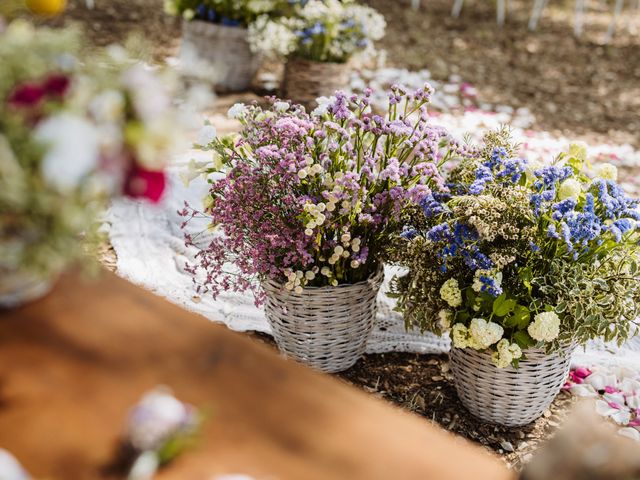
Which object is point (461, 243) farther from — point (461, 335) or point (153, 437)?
point (153, 437)

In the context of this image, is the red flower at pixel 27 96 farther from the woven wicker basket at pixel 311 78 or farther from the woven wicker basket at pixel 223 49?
the woven wicker basket at pixel 223 49

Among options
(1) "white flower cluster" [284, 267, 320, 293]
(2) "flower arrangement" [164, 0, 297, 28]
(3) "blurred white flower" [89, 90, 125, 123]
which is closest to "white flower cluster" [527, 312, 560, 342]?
(1) "white flower cluster" [284, 267, 320, 293]

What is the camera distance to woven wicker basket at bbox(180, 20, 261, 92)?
4.19 meters

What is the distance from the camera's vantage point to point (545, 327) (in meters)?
1.79

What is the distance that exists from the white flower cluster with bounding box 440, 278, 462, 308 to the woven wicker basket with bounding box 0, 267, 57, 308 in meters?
1.14

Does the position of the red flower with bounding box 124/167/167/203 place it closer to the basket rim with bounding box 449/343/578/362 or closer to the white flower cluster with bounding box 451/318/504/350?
the white flower cluster with bounding box 451/318/504/350

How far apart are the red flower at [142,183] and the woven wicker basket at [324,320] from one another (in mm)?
1249

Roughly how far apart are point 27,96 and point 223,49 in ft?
12.1

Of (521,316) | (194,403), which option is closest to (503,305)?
(521,316)

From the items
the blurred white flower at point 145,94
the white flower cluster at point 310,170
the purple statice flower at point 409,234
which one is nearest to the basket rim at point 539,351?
the purple statice flower at point 409,234

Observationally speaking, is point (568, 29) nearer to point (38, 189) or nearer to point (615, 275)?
point (615, 275)

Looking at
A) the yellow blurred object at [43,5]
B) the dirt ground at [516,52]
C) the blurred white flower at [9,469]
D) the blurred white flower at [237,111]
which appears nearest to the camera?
the blurred white flower at [9,469]

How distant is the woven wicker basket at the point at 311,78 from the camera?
392 cm

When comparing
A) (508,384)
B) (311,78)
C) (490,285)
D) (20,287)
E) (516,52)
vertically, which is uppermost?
(20,287)
